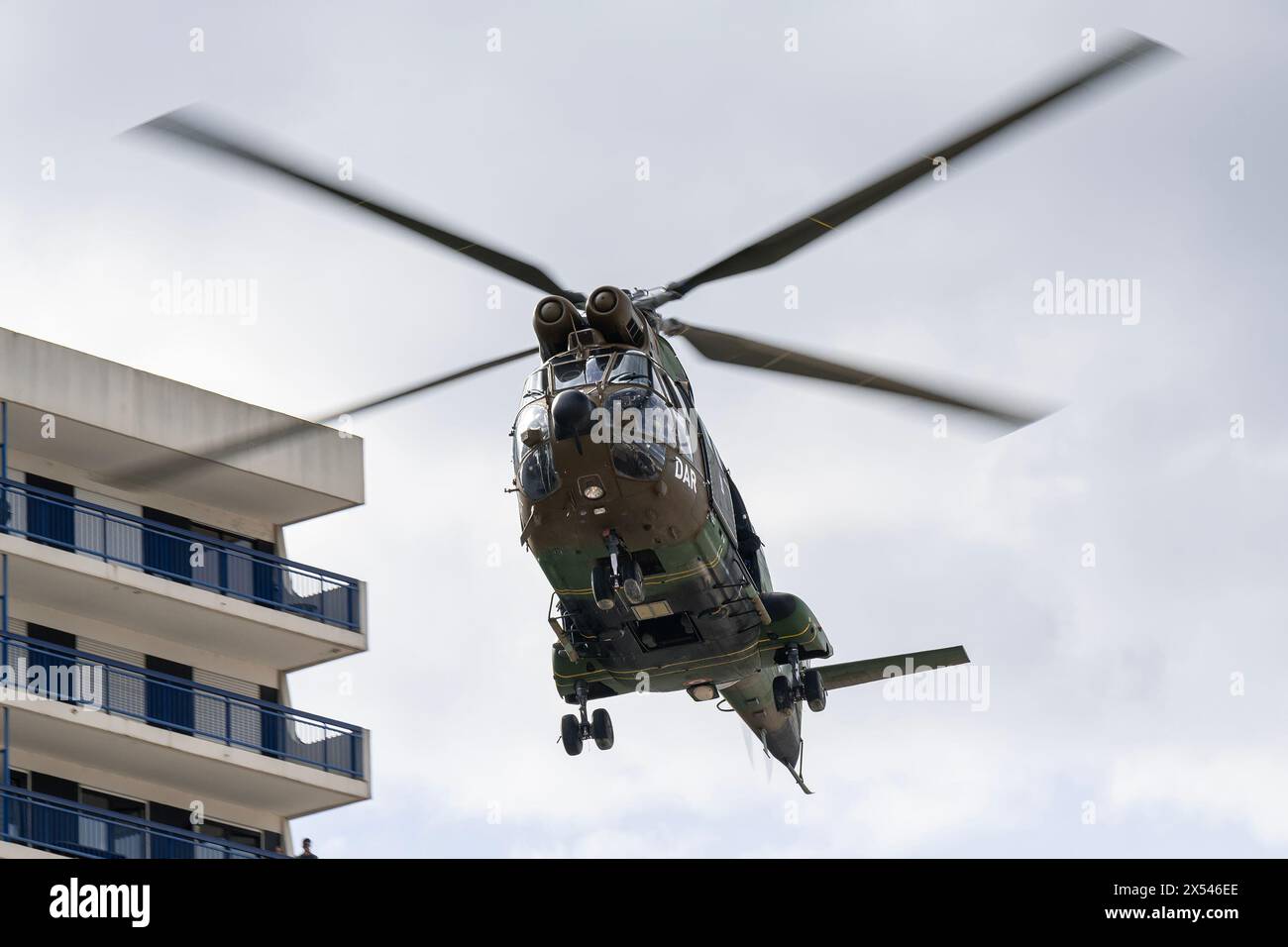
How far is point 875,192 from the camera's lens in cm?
2477

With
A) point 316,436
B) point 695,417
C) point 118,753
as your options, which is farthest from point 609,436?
point 316,436

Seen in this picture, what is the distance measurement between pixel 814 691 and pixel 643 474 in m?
5.52

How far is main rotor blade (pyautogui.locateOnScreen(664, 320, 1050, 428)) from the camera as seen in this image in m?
25.3

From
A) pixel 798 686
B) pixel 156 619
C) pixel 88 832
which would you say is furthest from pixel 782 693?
pixel 156 619

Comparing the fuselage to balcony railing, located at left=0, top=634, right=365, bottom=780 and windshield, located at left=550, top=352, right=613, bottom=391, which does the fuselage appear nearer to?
windshield, located at left=550, top=352, right=613, bottom=391

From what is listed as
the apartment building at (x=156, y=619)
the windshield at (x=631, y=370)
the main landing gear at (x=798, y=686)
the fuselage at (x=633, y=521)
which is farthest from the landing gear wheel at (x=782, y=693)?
the apartment building at (x=156, y=619)

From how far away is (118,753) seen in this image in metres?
39.5

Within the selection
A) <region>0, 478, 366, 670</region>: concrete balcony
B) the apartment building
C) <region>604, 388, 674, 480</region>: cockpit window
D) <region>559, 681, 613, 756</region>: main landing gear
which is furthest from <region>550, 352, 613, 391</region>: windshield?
<region>0, 478, 366, 670</region>: concrete balcony

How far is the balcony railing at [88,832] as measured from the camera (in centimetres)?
3597

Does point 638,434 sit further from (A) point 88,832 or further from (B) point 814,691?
(A) point 88,832

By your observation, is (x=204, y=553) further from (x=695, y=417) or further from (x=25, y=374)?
(x=695, y=417)

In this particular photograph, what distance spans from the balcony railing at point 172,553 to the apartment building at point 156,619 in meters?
0.04

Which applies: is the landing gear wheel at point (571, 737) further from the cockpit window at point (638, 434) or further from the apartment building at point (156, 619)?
the apartment building at point (156, 619)
